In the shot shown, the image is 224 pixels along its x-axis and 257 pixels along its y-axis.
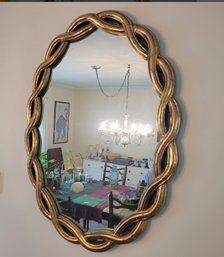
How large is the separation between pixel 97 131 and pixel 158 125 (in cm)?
27

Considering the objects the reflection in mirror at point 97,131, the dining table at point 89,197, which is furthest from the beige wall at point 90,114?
the dining table at point 89,197

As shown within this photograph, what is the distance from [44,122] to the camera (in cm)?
107

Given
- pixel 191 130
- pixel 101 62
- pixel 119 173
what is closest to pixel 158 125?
pixel 191 130

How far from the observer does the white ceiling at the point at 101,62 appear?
921 mm

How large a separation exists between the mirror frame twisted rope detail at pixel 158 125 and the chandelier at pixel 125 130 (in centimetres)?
7

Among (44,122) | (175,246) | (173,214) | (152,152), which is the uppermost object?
(44,122)

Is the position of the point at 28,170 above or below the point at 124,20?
below

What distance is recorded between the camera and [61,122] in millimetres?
1069

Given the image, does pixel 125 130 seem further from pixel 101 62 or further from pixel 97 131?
pixel 101 62

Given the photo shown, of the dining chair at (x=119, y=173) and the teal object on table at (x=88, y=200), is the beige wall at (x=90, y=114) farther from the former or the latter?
the teal object on table at (x=88, y=200)

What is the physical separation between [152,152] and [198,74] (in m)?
0.33

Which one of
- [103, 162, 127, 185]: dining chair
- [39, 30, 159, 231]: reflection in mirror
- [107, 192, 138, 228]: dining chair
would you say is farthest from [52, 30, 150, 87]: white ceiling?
[107, 192, 138, 228]: dining chair

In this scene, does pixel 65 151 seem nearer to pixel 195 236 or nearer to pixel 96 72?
pixel 96 72

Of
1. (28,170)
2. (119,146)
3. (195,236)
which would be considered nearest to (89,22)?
(119,146)
